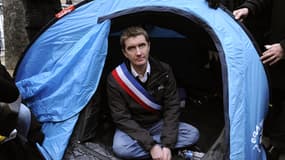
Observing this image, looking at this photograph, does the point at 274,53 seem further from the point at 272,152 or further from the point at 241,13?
the point at 272,152

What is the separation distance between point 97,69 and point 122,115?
285mm

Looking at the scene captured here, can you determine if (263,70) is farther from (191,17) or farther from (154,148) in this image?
(154,148)

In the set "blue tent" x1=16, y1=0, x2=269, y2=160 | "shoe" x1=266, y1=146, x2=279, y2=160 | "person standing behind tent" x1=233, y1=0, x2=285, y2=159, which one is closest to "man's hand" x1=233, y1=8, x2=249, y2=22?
"person standing behind tent" x1=233, y1=0, x2=285, y2=159

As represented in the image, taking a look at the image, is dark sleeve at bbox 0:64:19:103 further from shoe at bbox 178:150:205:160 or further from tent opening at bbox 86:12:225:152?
tent opening at bbox 86:12:225:152

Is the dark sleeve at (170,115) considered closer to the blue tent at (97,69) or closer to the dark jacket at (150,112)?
the dark jacket at (150,112)

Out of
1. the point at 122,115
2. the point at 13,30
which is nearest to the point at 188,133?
the point at 122,115

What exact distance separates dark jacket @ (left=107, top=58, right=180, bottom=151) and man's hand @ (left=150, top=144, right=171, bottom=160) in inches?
1.6

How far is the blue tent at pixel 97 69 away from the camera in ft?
6.45

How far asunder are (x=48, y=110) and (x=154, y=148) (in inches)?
24.3

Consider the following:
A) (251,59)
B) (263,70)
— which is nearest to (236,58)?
(251,59)

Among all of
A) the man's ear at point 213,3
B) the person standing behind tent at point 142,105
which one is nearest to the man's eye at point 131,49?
the person standing behind tent at point 142,105

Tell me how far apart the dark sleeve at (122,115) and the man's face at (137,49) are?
0.19 metres

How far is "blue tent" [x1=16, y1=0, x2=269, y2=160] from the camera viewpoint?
1967 millimetres

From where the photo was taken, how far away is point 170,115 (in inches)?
88.1
